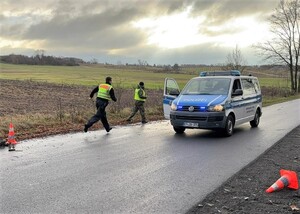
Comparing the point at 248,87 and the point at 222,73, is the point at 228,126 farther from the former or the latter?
the point at 248,87

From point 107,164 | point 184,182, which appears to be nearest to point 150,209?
point 184,182

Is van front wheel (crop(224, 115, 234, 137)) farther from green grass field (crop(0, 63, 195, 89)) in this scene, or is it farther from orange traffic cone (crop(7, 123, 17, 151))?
green grass field (crop(0, 63, 195, 89))

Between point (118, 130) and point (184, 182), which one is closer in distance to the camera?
point (184, 182)

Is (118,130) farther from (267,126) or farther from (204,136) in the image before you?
(267,126)

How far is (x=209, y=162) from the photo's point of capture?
26.3 ft

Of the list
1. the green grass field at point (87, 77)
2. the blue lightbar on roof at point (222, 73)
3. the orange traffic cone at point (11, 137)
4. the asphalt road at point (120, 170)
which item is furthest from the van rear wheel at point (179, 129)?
the green grass field at point (87, 77)

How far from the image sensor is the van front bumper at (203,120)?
11.3 m

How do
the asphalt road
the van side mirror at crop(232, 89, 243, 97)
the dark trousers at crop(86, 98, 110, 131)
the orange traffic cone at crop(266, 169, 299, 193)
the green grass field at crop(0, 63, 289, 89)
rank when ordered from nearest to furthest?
the asphalt road
the orange traffic cone at crop(266, 169, 299, 193)
the van side mirror at crop(232, 89, 243, 97)
the dark trousers at crop(86, 98, 110, 131)
the green grass field at crop(0, 63, 289, 89)

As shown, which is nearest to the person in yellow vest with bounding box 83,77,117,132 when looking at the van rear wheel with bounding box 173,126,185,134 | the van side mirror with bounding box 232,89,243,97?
the van rear wheel with bounding box 173,126,185,134

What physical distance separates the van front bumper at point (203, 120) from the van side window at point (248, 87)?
255cm

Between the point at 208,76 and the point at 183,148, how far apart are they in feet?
14.3

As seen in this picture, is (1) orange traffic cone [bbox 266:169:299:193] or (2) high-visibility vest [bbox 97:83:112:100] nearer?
(1) orange traffic cone [bbox 266:169:299:193]

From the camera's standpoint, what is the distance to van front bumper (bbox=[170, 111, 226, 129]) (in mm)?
11320

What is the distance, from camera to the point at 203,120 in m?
11.4
